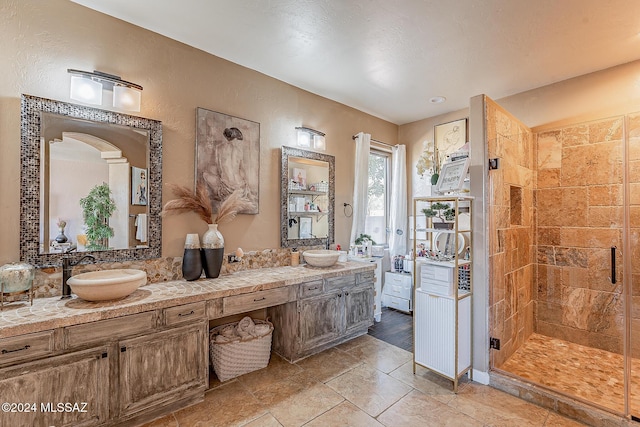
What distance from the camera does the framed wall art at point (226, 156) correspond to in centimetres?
268

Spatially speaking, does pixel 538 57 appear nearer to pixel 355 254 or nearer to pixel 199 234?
pixel 355 254

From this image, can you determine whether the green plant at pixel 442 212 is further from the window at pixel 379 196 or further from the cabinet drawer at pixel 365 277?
the window at pixel 379 196

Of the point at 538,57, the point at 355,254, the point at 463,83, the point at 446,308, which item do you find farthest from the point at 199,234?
the point at 538,57

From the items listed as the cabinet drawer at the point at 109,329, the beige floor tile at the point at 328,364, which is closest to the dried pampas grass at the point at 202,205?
the cabinet drawer at the point at 109,329

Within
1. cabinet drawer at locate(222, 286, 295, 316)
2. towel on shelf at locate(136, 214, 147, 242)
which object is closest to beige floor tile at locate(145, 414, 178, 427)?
cabinet drawer at locate(222, 286, 295, 316)

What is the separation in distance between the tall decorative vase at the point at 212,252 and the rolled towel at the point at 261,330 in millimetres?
637

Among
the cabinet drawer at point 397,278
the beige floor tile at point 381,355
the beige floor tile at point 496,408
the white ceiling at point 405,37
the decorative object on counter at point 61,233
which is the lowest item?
the beige floor tile at point 496,408

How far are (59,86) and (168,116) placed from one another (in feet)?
2.32

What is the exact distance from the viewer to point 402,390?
2.34 m

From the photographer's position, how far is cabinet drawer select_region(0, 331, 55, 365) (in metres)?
1.49

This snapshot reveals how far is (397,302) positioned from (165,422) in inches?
123

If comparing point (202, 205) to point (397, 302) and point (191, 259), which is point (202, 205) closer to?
point (191, 259)

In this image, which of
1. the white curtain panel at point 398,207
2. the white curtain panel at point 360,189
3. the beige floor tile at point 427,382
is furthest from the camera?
the white curtain panel at point 398,207

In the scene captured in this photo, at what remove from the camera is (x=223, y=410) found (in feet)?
6.86
